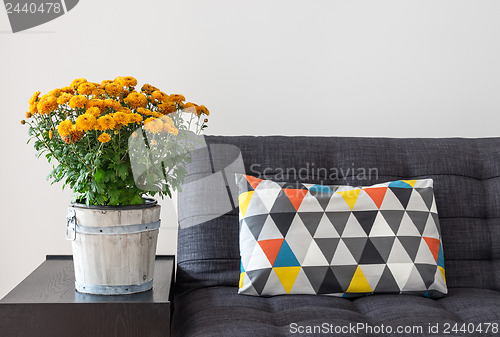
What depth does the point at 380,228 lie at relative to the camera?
4.67 ft

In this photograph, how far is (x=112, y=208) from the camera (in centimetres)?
121

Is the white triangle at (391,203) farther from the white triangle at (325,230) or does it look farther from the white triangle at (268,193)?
the white triangle at (268,193)

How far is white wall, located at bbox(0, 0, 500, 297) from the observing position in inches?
72.9

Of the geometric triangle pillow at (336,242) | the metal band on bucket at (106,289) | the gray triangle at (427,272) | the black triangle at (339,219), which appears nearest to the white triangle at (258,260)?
the geometric triangle pillow at (336,242)

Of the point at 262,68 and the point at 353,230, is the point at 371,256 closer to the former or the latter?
the point at 353,230

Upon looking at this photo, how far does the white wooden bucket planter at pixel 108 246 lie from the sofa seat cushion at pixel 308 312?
7.0 inches

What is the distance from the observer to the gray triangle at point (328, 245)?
1.39 m

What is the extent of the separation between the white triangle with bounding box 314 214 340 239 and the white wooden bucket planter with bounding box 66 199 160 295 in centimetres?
47

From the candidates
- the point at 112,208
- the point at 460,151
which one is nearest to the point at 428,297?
the point at 460,151

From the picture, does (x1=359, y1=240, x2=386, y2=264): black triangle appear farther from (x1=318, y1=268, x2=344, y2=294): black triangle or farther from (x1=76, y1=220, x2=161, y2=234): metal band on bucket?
(x1=76, y1=220, x2=161, y2=234): metal band on bucket

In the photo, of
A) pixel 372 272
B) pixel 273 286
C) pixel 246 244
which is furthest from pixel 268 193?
pixel 372 272

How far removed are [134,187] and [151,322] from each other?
32 centimetres

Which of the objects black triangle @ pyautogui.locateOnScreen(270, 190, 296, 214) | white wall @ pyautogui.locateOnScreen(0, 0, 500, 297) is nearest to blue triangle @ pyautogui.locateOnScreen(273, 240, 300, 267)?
black triangle @ pyautogui.locateOnScreen(270, 190, 296, 214)

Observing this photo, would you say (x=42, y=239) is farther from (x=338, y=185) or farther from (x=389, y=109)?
(x=389, y=109)
